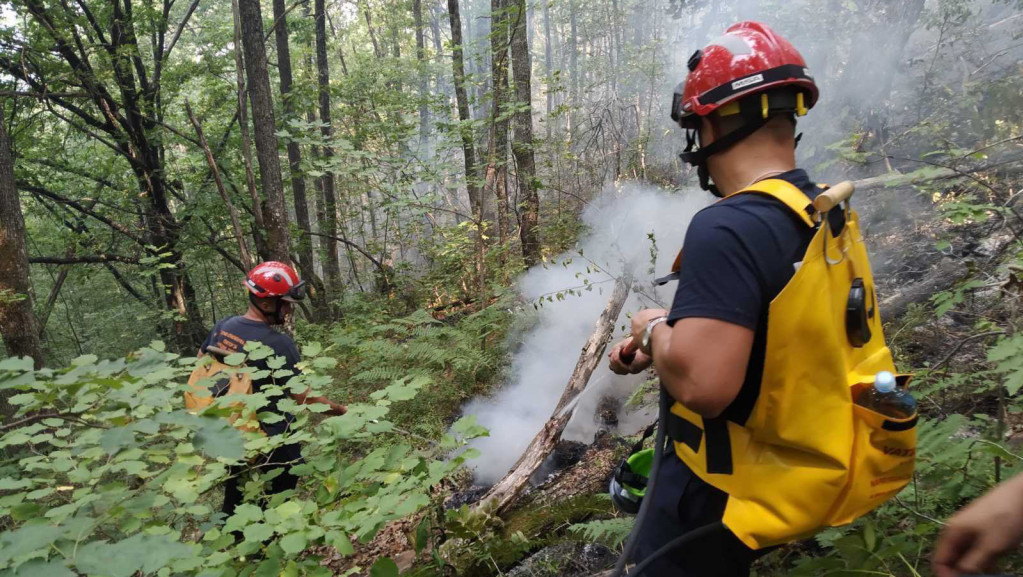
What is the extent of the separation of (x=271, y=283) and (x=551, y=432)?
2689mm

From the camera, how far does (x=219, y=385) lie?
3.60m

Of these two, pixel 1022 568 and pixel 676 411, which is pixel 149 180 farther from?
pixel 1022 568

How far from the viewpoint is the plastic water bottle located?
4.51 feet

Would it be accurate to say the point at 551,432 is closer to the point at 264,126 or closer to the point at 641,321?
the point at 641,321

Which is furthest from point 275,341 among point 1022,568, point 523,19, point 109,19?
point 109,19

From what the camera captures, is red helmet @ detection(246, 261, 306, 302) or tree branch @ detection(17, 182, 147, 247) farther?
tree branch @ detection(17, 182, 147, 247)

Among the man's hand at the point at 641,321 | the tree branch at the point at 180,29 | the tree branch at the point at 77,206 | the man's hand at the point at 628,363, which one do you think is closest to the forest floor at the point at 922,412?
the man's hand at the point at 628,363

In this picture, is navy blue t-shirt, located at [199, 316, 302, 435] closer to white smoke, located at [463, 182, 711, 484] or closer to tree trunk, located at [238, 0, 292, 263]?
white smoke, located at [463, 182, 711, 484]

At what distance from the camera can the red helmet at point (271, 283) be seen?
4090 mm

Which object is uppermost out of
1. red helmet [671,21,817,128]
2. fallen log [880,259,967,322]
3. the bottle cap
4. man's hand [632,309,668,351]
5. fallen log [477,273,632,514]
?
red helmet [671,21,817,128]

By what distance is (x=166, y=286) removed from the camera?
9.67 m

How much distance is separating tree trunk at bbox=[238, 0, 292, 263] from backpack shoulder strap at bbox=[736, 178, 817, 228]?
6611mm

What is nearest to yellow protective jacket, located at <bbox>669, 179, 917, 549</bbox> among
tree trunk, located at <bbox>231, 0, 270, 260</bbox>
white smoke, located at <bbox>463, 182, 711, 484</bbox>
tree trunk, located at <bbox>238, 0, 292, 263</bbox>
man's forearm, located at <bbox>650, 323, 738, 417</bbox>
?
man's forearm, located at <bbox>650, 323, 738, 417</bbox>

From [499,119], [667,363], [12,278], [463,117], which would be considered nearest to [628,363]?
[667,363]
